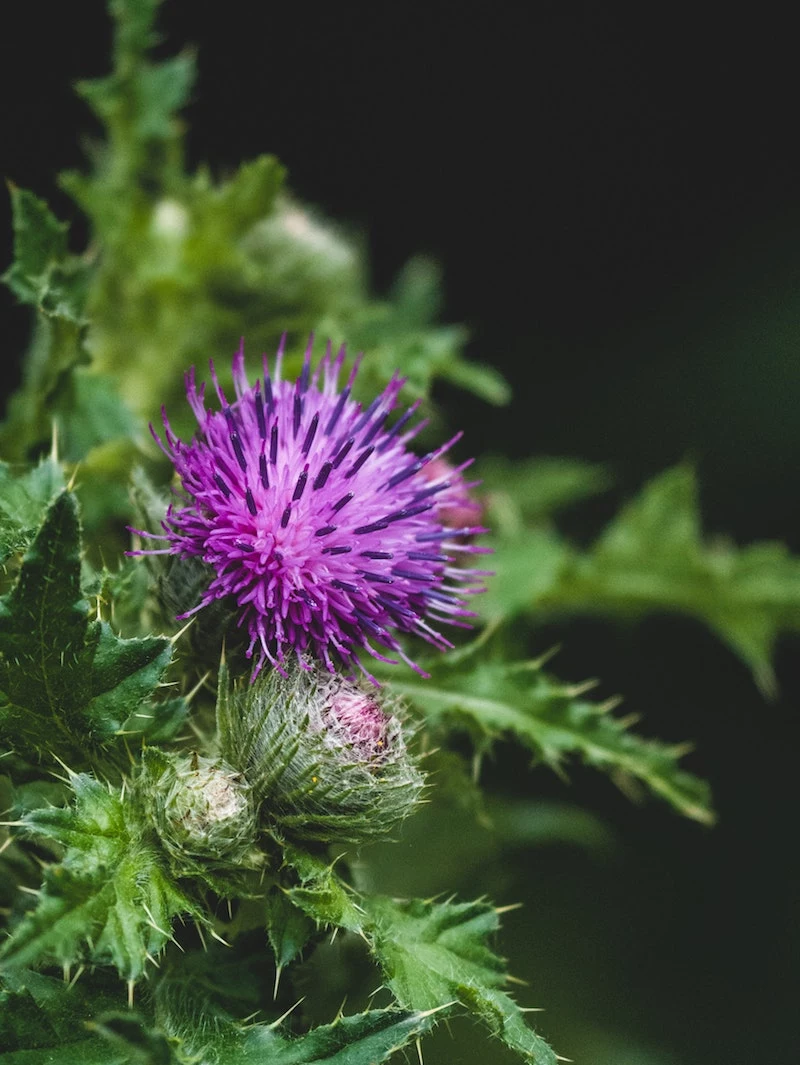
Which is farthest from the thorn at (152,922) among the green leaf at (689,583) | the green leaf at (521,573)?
the green leaf at (689,583)

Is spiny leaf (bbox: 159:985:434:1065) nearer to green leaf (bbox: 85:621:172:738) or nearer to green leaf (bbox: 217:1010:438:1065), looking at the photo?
green leaf (bbox: 217:1010:438:1065)

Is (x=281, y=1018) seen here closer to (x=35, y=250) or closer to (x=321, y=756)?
(x=321, y=756)

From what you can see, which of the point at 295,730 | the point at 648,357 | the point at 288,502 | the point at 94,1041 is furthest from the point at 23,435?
the point at 648,357

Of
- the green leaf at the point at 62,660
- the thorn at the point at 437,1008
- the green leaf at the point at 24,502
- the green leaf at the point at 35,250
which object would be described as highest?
the green leaf at the point at 35,250

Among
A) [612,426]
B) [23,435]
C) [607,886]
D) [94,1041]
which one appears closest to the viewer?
[94,1041]

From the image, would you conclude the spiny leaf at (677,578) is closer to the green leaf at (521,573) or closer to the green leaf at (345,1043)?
the green leaf at (521,573)

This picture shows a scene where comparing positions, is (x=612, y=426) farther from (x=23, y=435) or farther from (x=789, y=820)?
(x=23, y=435)
